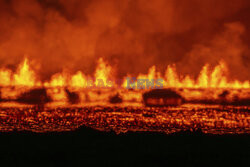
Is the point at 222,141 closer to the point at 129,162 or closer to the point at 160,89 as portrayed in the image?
the point at 129,162

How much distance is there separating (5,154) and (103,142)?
494 centimetres

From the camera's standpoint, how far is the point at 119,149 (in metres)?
15.5

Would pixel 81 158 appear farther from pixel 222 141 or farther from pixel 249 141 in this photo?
pixel 249 141

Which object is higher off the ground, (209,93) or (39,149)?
(209,93)

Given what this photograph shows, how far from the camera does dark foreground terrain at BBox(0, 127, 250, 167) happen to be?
44.4 ft

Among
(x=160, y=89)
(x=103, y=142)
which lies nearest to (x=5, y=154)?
(x=103, y=142)

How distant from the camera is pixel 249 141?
18.7m

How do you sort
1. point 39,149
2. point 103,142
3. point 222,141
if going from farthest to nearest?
1. point 222,141
2. point 103,142
3. point 39,149

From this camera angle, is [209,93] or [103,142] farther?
[209,93]

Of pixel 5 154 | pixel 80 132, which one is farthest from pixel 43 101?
pixel 5 154

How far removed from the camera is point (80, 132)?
18.6 metres

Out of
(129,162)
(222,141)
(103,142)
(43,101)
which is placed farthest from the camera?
(43,101)

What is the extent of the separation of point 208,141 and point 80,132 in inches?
292

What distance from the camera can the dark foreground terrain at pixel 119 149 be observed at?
13.5 meters
